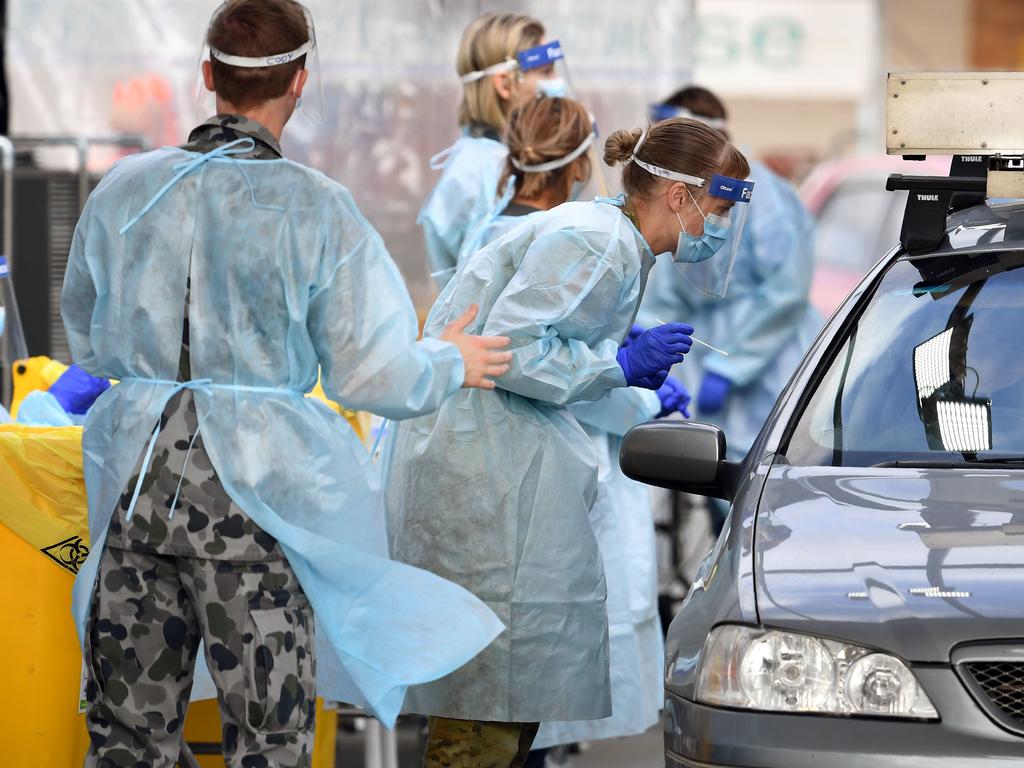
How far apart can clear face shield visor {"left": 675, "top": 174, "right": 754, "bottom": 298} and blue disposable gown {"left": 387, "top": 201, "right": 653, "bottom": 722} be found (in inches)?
5.2

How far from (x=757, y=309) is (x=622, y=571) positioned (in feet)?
8.15

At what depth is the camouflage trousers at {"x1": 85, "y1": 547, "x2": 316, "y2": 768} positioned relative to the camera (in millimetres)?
3291

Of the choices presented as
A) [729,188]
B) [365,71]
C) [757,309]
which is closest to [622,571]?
[729,188]

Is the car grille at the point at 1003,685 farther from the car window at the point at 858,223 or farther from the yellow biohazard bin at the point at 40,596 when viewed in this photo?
the car window at the point at 858,223

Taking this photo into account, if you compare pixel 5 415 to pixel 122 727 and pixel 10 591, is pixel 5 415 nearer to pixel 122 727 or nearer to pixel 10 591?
pixel 10 591

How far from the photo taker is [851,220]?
476 inches

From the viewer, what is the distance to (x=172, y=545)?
329 cm

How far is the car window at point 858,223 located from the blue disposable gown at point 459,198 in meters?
6.13

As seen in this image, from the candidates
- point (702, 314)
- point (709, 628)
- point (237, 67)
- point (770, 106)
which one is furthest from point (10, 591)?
point (770, 106)

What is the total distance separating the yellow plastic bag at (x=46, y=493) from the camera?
3955 mm

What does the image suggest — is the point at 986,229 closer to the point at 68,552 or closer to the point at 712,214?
the point at 712,214

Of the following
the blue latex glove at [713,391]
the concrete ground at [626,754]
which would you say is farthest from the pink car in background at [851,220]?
the concrete ground at [626,754]

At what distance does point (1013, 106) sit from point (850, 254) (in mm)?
7942

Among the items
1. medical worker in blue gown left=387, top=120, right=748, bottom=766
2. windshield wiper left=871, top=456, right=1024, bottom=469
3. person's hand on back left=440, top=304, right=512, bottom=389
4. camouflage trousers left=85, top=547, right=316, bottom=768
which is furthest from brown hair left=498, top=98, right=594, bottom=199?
camouflage trousers left=85, top=547, right=316, bottom=768
